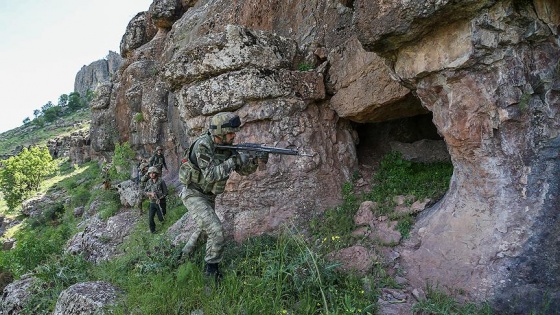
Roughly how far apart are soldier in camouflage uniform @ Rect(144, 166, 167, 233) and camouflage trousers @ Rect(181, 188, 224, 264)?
4.12 m

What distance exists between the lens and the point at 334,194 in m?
7.21

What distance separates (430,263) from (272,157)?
3305 millimetres

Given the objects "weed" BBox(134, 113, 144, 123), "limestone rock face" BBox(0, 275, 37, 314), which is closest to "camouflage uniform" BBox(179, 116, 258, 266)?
"limestone rock face" BBox(0, 275, 37, 314)

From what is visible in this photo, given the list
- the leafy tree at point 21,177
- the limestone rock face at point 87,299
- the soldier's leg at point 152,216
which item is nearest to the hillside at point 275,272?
the limestone rock face at point 87,299

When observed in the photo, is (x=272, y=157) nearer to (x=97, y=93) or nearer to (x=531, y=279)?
(x=531, y=279)

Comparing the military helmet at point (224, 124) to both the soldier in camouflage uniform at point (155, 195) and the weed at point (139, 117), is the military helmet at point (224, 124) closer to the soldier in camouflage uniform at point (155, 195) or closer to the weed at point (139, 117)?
the soldier in camouflage uniform at point (155, 195)

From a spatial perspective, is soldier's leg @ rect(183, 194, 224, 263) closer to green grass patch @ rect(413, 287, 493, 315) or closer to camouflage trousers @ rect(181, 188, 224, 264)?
camouflage trousers @ rect(181, 188, 224, 264)

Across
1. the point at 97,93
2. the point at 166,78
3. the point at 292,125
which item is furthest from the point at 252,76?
the point at 97,93

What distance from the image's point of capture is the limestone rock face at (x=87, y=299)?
4887mm

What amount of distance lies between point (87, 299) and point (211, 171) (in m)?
2.38

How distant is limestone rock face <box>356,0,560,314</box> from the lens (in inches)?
170

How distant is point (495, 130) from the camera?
15.4ft

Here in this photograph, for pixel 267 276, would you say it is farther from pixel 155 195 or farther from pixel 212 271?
pixel 155 195

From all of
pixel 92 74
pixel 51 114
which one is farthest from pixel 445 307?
pixel 92 74
